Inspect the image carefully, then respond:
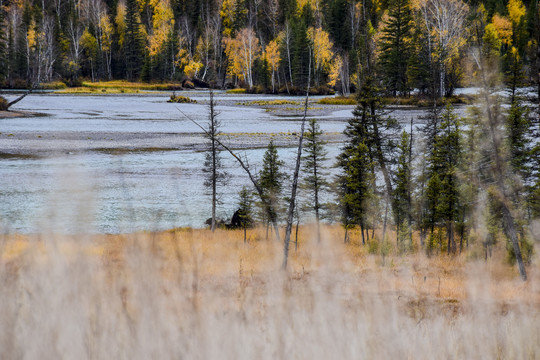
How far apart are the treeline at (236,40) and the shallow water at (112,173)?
2518 centimetres

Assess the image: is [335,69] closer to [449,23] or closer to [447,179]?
[449,23]

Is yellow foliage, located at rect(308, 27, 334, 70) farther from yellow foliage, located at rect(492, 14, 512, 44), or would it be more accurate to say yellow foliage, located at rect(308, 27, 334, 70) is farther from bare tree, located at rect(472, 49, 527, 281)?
bare tree, located at rect(472, 49, 527, 281)

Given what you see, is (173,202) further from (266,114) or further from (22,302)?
(266,114)

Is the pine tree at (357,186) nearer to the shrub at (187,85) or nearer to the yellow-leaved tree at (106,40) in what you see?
the shrub at (187,85)

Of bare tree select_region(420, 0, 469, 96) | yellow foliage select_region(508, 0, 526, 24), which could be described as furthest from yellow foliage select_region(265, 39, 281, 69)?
yellow foliage select_region(508, 0, 526, 24)

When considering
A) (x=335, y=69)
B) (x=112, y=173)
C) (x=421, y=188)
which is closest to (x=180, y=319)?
(x=421, y=188)

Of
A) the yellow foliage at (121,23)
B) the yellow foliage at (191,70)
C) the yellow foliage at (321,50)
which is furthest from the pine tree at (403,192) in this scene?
the yellow foliage at (121,23)

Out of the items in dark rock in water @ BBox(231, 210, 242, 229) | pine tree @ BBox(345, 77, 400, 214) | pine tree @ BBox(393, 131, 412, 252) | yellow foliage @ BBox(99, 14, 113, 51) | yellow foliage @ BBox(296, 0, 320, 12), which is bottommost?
dark rock in water @ BBox(231, 210, 242, 229)

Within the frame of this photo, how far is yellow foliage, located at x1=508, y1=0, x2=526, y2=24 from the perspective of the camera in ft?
315

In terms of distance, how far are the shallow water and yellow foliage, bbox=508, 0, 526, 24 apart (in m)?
60.3

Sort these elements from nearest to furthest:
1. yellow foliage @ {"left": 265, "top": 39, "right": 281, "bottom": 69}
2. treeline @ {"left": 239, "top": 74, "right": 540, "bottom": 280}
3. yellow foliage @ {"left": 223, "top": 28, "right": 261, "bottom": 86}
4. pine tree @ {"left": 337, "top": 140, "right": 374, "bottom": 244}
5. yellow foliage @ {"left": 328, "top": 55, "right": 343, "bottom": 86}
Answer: treeline @ {"left": 239, "top": 74, "right": 540, "bottom": 280} < pine tree @ {"left": 337, "top": 140, "right": 374, "bottom": 244} < yellow foliage @ {"left": 328, "top": 55, "right": 343, "bottom": 86} < yellow foliage @ {"left": 265, "top": 39, "right": 281, "bottom": 69} < yellow foliage @ {"left": 223, "top": 28, "right": 261, "bottom": 86}

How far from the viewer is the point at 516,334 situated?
3756 mm

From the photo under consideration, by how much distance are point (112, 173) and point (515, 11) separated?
93.8 m

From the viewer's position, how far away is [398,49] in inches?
2731
